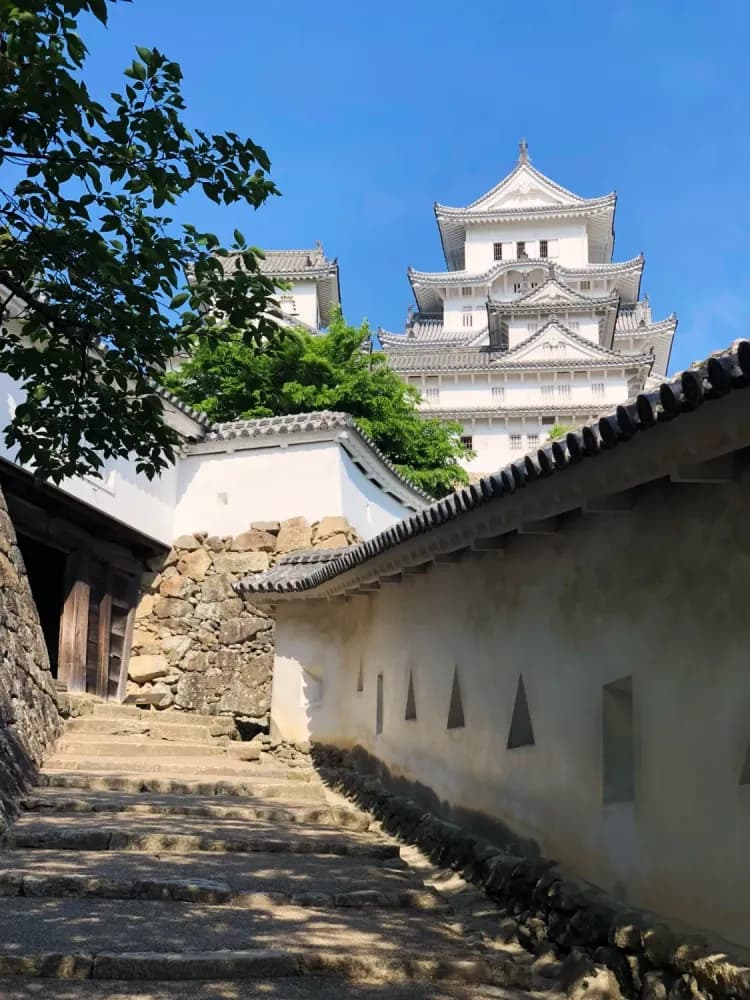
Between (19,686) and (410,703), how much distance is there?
3712 mm

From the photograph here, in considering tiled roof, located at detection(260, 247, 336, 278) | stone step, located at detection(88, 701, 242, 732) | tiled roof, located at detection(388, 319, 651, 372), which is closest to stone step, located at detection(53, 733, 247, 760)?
stone step, located at detection(88, 701, 242, 732)

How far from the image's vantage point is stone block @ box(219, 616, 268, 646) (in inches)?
670

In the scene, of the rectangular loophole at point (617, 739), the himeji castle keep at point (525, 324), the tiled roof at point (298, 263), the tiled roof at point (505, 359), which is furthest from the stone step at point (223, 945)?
the tiled roof at point (298, 263)

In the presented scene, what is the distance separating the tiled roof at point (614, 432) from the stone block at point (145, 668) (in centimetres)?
971

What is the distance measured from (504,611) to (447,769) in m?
1.83

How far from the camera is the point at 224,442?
1759 cm

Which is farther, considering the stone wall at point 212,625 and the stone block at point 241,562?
the stone block at point 241,562

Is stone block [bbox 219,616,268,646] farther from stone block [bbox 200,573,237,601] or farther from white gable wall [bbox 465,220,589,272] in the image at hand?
white gable wall [bbox 465,220,589,272]

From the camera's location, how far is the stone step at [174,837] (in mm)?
7156

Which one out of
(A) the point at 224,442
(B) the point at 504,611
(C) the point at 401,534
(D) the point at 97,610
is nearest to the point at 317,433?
(A) the point at 224,442

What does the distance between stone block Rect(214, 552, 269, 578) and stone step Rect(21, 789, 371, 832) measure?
24.1 feet

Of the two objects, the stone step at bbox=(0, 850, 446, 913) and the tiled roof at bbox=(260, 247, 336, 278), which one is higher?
the tiled roof at bbox=(260, 247, 336, 278)

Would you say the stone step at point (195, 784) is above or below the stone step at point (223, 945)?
above

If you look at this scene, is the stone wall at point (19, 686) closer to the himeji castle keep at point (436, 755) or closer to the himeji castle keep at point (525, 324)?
the himeji castle keep at point (436, 755)
